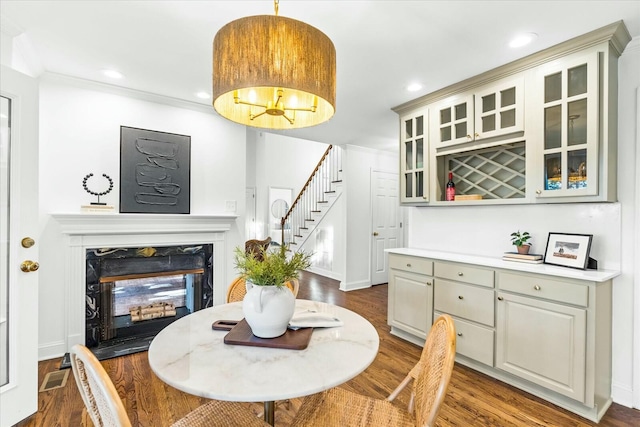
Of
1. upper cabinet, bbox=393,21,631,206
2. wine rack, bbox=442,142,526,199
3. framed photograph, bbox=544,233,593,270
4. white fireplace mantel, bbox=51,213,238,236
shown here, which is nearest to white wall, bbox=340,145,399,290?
upper cabinet, bbox=393,21,631,206

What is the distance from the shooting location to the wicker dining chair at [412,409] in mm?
1062

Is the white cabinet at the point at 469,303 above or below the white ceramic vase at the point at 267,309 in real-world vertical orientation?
below

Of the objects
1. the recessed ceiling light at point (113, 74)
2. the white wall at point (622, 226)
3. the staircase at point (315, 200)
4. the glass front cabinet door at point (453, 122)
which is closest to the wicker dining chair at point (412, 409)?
the white wall at point (622, 226)

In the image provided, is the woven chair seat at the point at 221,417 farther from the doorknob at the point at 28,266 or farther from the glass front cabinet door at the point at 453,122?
the glass front cabinet door at the point at 453,122

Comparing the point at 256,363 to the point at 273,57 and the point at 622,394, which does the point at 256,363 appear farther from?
the point at 622,394

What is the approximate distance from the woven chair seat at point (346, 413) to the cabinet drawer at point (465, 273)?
5.07 feet

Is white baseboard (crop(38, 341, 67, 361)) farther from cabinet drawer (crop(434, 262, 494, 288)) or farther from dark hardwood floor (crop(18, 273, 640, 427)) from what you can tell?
cabinet drawer (crop(434, 262, 494, 288))

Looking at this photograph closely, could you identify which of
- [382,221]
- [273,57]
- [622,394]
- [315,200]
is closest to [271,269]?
[273,57]

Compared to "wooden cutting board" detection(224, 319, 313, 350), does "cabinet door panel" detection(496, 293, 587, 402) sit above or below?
below

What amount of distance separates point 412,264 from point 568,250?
4.07 feet

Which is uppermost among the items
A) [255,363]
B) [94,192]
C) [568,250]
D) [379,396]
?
[94,192]

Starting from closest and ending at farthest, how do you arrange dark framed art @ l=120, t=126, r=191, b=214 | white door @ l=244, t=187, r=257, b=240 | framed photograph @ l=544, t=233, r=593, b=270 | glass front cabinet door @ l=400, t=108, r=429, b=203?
framed photograph @ l=544, t=233, r=593, b=270, dark framed art @ l=120, t=126, r=191, b=214, glass front cabinet door @ l=400, t=108, r=429, b=203, white door @ l=244, t=187, r=257, b=240

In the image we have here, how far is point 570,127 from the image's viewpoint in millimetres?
2209

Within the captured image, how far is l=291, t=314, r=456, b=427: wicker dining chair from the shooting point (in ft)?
3.48
